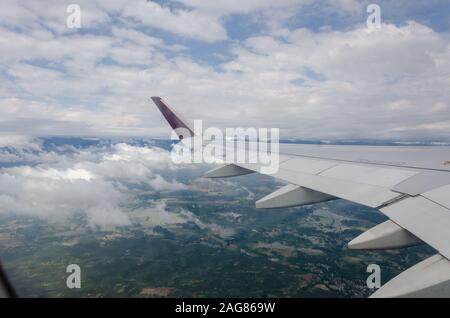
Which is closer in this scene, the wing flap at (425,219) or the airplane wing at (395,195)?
the airplane wing at (395,195)

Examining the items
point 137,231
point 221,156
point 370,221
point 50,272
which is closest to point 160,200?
point 137,231

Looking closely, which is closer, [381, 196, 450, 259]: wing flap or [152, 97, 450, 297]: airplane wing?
[152, 97, 450, 297]: airplane wing

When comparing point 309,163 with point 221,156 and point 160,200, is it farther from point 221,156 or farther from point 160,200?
point 160,200

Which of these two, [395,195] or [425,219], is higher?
[395,195]

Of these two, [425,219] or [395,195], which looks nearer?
[425,219]

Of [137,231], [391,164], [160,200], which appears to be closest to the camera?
[391,164]

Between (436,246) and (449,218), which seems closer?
(436,246)
